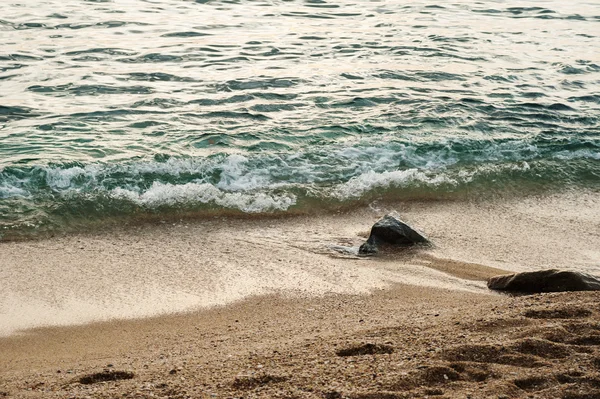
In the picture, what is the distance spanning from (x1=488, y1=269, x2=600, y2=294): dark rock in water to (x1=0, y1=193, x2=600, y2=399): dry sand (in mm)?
266

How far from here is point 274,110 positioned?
11.1 meters

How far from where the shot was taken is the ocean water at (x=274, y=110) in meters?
8.58

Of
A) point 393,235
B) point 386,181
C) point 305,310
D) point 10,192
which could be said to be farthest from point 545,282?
point 10,192

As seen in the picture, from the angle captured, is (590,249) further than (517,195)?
No

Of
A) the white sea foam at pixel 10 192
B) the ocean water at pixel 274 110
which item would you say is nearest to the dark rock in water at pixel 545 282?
the ocean water at pixel 274 110

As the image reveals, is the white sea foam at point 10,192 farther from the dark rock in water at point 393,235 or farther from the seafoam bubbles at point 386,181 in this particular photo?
the dark rock in water at point 393,235

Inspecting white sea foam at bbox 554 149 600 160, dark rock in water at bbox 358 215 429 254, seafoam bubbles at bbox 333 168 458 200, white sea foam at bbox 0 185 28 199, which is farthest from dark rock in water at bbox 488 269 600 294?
white sea foam at bbox 0 185 28 199

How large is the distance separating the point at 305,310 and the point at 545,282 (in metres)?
1.84

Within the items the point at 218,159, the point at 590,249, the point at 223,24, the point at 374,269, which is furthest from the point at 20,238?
the point at 223,24

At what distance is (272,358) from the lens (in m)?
4.56

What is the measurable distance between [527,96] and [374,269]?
664cm

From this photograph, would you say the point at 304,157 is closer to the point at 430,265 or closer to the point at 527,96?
the point at 430,265

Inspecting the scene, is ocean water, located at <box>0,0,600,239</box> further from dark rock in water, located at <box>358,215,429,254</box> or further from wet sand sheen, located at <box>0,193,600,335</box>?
dark rock in water, located at <box>358,215,429,254</box>

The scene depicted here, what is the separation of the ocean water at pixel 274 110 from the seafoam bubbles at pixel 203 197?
0.02 meters
